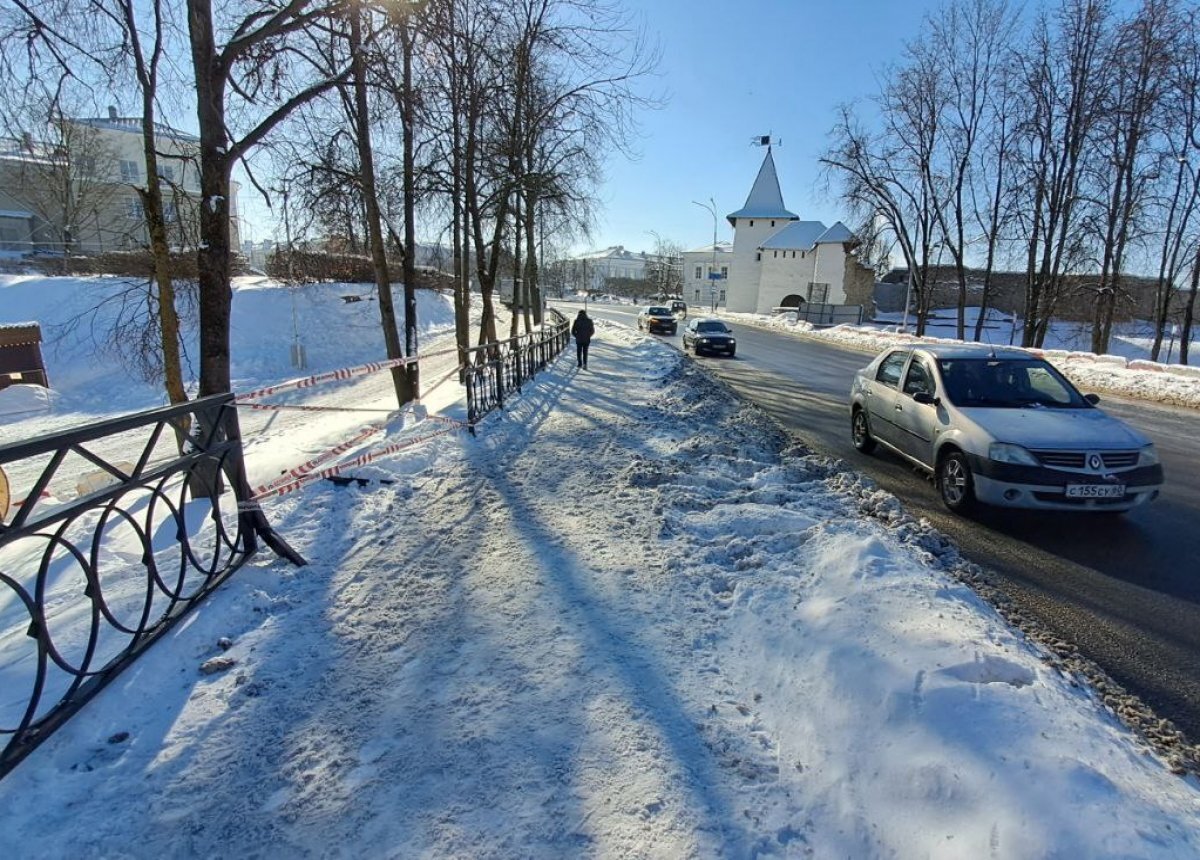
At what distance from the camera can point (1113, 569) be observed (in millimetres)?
4633

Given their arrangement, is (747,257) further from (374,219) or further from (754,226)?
(374,219)

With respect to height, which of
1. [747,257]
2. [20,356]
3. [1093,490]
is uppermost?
[747,257]

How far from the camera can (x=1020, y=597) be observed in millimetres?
4184

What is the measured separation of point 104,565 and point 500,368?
674 cm

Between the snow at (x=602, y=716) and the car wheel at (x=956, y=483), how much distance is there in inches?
33.9

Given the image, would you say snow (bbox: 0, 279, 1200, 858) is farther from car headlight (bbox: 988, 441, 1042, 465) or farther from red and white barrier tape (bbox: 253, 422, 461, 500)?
car headlight (bbox: 988, 441, 1042, 465)

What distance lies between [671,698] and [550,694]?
62 cm

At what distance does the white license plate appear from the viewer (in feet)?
16.7

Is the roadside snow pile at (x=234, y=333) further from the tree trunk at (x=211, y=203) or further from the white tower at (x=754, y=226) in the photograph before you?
the white tower at (x=754, y=226)

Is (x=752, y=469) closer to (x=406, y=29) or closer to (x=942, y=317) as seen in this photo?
(x=406, y=29)

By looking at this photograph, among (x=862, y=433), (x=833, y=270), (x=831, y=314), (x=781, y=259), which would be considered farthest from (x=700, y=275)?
(x=862, y=433)

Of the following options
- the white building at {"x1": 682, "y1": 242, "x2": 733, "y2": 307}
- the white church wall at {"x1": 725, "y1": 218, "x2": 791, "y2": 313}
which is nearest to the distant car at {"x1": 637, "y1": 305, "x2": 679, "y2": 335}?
the white church wall at {"x1": 725, "y1": 218, "x2": 791, "y2": 313}

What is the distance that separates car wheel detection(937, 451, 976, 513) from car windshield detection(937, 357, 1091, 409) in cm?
67

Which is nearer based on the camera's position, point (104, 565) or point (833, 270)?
point (104, 565)
